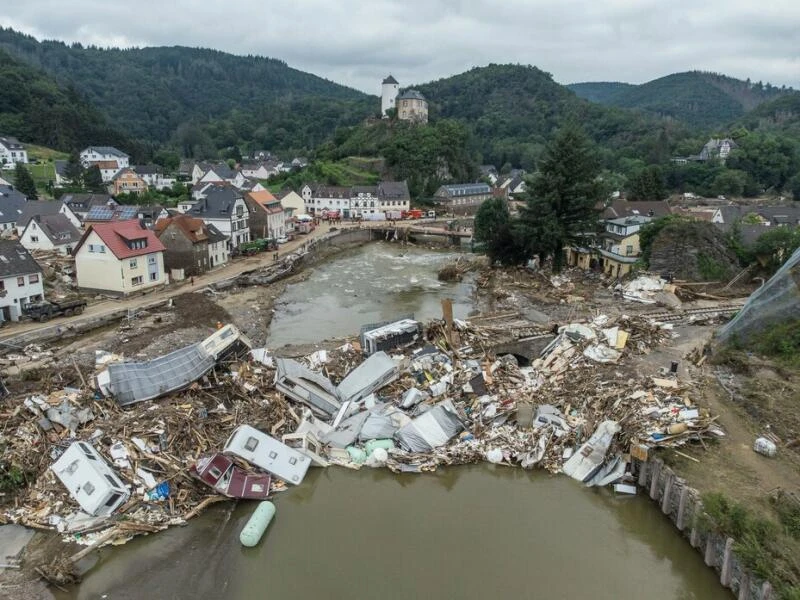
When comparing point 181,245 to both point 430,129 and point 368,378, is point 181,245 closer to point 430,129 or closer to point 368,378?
point 368,378

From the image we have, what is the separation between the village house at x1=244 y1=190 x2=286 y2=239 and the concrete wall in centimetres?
4121

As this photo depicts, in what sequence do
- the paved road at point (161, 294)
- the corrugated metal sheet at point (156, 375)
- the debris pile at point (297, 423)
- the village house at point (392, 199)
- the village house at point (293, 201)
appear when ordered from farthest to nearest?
the village house at point (392, 199) → the village house at point (293, 201) → the paved road at point (161, 294) → the corrugated metal sheet at point (156, 375) → the debris pile at point (297, 423)

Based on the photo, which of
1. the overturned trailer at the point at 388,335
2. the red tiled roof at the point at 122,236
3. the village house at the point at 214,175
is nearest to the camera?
the overturned trailer at the point at 388,335

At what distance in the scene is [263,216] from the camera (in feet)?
163

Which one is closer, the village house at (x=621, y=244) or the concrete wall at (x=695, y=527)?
the concrete wall at (x=695, y=527)

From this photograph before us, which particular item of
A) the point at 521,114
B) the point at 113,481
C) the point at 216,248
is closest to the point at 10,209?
the point at 216,248

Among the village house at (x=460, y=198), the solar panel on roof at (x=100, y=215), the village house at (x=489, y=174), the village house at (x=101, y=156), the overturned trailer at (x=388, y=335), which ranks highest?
the village house at (x=101, y=156)

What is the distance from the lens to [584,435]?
16422 mm

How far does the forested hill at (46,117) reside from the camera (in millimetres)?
96250

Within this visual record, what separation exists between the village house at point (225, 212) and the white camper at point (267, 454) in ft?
103

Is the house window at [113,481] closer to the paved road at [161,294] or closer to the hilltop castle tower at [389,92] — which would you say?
the paved road at [161,294]

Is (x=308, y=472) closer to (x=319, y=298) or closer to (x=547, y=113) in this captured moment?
(x=319, y=298)

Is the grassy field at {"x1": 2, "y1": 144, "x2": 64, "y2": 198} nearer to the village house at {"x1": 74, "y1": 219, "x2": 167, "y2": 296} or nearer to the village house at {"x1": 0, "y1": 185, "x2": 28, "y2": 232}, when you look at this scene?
the village house at {"x1": 0, "y1": 185, "x2": 28, "y2": 232}

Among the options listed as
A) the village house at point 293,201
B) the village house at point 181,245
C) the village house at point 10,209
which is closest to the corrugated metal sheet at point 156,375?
the village house at point 181,245
